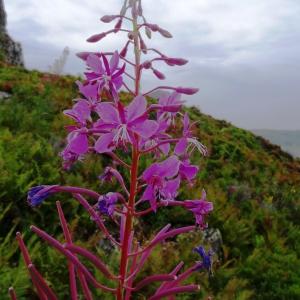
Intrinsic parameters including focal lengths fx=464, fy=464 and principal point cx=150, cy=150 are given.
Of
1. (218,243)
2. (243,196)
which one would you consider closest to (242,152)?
(243,196)

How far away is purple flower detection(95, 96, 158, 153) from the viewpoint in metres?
1.48

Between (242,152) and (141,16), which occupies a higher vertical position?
(141,16)

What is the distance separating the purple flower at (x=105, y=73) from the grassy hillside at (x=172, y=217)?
928 millimetres

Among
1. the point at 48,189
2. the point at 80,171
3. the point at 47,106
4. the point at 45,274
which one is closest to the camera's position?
the point at 48,189

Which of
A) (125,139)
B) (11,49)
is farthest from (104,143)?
(11,49)

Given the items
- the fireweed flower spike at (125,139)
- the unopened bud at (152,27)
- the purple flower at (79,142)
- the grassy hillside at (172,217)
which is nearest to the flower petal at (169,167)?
the fireweed flower spike at (125,139)

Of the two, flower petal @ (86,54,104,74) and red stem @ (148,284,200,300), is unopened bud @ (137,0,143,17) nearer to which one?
flower petal @ (86,54,104,74)

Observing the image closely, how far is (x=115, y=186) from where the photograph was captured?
6148 millimetres

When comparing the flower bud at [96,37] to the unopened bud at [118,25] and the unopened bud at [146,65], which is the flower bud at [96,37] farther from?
the unopened bud at [146,65]

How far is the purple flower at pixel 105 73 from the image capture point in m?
1.55

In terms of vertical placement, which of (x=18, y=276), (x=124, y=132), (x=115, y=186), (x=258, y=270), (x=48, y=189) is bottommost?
(x=258, y=270)

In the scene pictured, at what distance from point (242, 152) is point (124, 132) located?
10.5m

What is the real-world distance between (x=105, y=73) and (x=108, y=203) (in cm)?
45

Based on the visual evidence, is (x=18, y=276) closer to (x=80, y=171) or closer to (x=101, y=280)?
(x=101, y=280)
